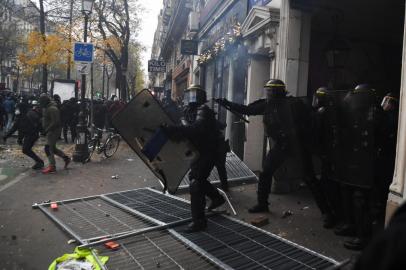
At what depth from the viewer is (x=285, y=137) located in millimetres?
5719

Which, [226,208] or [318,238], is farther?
[226,208]

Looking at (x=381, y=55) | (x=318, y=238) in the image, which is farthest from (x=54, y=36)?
(x=318, y=238)

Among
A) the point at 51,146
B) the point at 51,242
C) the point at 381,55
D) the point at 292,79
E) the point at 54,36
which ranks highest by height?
the point at 54,36

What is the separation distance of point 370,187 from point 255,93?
5.54m

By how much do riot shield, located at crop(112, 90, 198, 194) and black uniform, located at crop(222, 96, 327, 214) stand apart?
4.12 feet

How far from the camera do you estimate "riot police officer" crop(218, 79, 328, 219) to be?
562 cm

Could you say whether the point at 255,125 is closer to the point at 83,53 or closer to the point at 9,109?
the point at 83,53

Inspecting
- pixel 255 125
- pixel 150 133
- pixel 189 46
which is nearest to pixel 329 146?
pixel 150 133

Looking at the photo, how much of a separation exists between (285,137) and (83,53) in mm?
7950

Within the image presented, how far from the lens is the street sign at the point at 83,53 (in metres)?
11.7

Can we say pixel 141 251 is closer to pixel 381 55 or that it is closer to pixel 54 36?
pixel 381 55

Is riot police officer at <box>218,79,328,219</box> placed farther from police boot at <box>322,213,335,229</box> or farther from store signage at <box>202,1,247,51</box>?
store signage at <box>202,1,247,51</box>

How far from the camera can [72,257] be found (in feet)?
14.0

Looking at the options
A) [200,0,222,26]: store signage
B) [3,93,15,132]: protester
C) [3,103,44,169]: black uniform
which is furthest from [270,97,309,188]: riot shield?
[3,93,15,132]: protester
